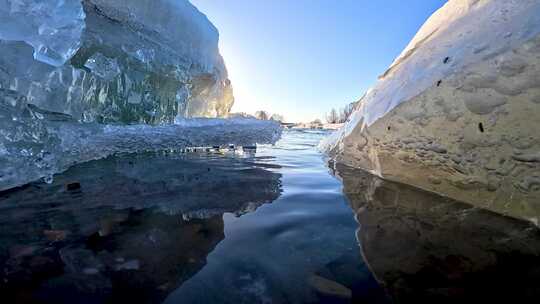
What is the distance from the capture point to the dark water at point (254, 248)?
0.82m

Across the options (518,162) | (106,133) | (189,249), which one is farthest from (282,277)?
(106,133)

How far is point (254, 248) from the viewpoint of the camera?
1090mm

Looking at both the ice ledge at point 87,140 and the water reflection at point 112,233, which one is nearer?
the water reflection at point 112,233

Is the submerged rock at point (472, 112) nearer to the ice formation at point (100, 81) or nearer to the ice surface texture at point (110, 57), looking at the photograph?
the ice formation at point (100, 81)

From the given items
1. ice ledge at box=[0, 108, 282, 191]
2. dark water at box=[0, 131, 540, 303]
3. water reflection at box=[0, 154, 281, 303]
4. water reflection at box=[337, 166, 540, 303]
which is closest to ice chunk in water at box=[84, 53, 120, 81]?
ice ledge at box=[0, 108, 282, 191]

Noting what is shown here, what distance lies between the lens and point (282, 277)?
896 millimetres

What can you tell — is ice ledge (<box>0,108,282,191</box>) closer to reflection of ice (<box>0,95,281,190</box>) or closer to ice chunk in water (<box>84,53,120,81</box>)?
reflection of ice (<box>0,95,281,190</box>)

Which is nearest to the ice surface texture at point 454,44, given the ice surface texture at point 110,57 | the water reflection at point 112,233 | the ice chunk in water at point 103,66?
the water reflection at point 112,233

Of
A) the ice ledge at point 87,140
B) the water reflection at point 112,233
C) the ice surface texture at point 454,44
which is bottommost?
the water reflection at point 112,233

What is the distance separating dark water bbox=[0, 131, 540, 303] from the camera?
2.69 feet

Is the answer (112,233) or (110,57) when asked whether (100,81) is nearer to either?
(110,57)

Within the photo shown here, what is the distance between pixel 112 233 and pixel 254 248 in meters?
0.64

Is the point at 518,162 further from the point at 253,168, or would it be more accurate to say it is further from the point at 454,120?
the point at 253,168

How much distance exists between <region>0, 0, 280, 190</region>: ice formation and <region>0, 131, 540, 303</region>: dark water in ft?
2.75
